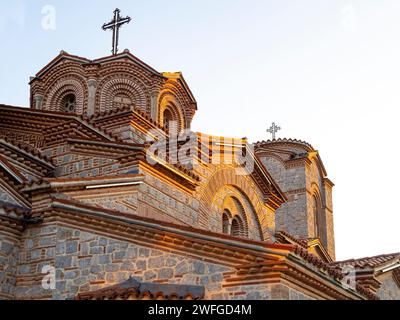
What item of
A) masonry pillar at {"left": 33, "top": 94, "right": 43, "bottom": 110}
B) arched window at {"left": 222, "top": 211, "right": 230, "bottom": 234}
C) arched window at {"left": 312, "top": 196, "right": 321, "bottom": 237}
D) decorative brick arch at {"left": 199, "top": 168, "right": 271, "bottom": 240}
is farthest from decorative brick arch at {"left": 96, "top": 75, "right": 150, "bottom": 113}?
arched window at {"left": 312, "top": 196, "right": 321, "bottom": 237}

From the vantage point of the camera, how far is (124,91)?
57.9ft

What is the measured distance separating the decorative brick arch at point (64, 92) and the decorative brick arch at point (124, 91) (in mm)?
506

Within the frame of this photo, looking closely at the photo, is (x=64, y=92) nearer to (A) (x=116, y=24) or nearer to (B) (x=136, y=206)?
(A) (x=116, y=24)

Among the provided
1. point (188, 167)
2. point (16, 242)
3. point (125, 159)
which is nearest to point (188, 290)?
point (16, 242)

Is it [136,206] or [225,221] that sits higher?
[225,221]

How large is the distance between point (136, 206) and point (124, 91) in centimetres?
648

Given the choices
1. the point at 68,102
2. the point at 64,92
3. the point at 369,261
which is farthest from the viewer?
the point at 68,102

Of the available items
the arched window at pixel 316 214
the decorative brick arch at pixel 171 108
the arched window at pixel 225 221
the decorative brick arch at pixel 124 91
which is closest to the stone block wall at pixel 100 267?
the arched window at pixel 225 221

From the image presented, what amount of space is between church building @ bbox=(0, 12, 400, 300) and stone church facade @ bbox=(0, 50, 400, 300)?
0.07ft

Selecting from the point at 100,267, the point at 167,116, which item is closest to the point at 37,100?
the point at 167,116

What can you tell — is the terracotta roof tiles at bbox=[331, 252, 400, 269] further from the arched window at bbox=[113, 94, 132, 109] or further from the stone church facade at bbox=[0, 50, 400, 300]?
the arched window at bbox=[113, 94, 132, 109]

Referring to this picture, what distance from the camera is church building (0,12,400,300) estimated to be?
8617 mm

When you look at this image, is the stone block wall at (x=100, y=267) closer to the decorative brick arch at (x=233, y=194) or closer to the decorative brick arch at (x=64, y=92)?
the decorative brick arch at (x=233, y=194)

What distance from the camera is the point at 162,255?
895cm
